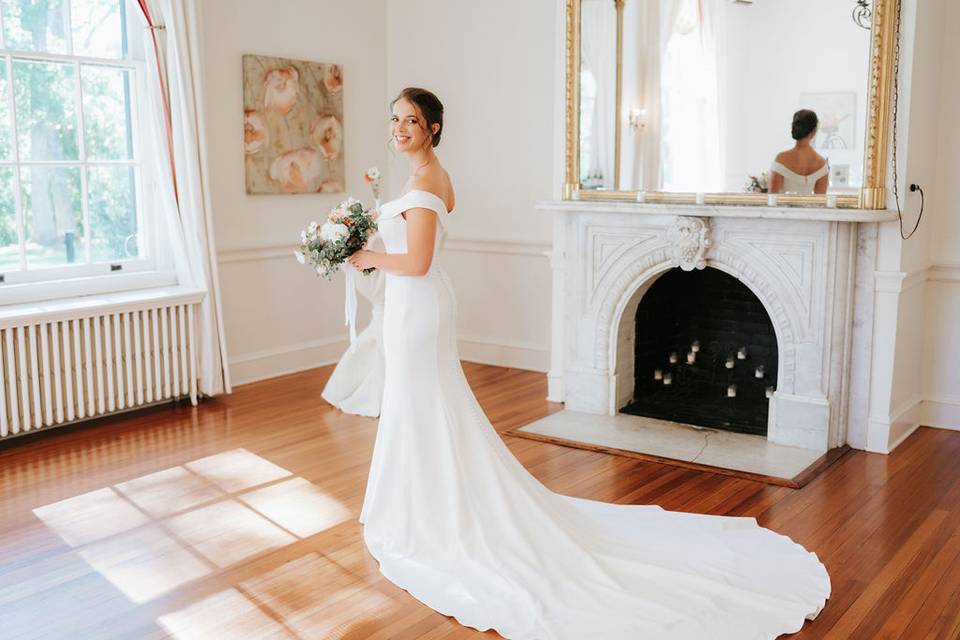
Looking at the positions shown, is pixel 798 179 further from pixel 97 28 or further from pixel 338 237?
pixel 97 28

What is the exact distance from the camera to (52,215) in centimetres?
559

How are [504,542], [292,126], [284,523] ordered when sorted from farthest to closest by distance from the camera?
1. [292,126]
2. [284,523]
3. [504,542]

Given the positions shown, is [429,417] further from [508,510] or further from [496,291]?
[496,291]

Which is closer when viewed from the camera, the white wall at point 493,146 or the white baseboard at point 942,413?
the white baseboard at point 942,413

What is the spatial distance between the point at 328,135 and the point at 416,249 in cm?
375

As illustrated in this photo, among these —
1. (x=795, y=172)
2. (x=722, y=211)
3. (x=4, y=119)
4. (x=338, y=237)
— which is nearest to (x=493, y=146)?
(x=722, y=211)

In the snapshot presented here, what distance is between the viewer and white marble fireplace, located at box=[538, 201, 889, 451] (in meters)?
5.11

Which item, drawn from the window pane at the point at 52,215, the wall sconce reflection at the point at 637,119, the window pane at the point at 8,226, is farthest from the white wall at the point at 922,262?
the window pane at the point at 8,226

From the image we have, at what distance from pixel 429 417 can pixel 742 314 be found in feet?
9.64

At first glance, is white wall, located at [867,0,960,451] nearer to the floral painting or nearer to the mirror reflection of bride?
the mirror reflection of bride

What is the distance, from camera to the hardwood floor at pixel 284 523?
328 cm

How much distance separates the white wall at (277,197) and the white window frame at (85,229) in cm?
49

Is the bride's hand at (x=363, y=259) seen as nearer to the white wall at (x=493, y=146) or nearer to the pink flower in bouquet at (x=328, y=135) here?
the white wall at (x=493, y=146)

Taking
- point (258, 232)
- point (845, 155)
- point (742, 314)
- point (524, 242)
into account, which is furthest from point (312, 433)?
point (845, 155)
